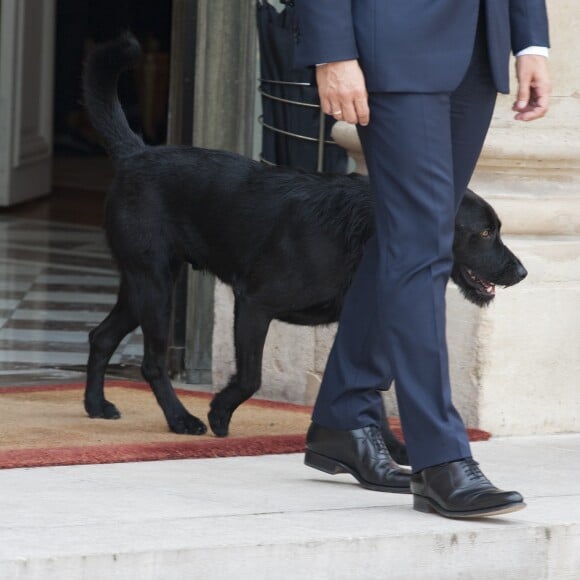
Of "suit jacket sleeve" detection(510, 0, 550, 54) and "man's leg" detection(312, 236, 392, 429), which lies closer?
"suit jacket sleeve" detection(510, 0, 550, 54)

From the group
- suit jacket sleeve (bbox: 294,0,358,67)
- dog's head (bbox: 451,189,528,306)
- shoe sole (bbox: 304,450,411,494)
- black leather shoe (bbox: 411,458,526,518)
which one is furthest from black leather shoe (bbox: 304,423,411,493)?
suit jacket sleeve (bbox: 294,0,358,67)

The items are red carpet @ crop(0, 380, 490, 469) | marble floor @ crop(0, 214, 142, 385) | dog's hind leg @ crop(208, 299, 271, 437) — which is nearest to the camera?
red carpet @ crop(0, 380, 490, 469)

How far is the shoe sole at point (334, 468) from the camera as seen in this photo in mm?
3407

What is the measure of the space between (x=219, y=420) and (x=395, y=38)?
59.3 inches

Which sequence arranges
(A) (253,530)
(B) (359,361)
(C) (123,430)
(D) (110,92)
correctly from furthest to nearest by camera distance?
1. (D) (110,92)
2. (C) (123,430)
3. (B) (359,361)
4. (A) (253,530)

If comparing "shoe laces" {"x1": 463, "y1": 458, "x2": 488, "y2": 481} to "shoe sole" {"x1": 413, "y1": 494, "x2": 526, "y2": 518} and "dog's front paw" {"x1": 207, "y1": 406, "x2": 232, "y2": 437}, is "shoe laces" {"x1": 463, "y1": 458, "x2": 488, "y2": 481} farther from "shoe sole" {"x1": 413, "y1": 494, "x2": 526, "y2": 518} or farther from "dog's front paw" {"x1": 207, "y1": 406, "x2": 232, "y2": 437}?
"dog's front paw" {"x1": 207, "y1": 406, "x2": 232, "y2": 437}

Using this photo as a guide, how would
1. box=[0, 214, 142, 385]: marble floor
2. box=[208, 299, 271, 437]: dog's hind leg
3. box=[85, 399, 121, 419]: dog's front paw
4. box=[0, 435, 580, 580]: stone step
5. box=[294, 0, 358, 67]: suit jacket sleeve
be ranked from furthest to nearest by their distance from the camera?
box=[0, 214, 142, 385]: marble floor → box=[85, 399, 121, 419]: dog's front paw → box=[208, 299, 271, 437]: dog's hind leg → box=[294, 0, 358, 67]: suit jacket sleeve → box=[0, 435, 580, 580]: stone step

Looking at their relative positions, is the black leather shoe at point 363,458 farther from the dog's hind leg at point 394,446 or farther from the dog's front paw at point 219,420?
the dog's front paw at point 219,420

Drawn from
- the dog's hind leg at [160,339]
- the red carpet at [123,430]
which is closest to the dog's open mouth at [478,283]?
the red carpet at [123,430]

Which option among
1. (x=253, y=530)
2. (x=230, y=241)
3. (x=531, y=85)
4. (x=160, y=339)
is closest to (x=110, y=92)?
(x=230, y=241)

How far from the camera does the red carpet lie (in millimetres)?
3771

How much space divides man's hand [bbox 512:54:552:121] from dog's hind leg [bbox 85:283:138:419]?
1553 millimetres

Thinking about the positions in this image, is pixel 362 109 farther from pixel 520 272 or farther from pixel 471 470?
pixel 520 272

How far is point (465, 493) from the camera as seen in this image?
305 cm
